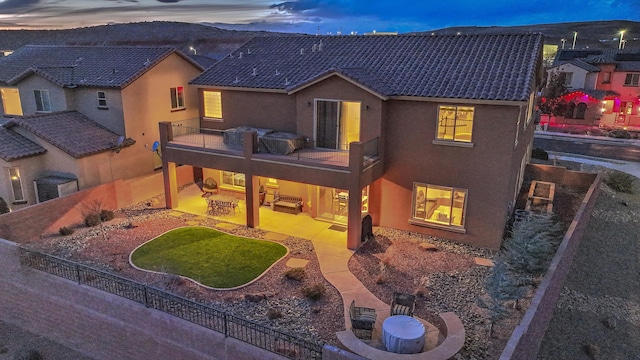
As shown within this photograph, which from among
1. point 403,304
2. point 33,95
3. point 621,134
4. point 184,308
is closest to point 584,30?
point 621,134

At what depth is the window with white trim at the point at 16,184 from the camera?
71.7ft

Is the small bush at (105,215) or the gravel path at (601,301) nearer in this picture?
the gravel path at (601,301)

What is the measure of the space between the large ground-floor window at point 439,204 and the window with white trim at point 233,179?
9.78m

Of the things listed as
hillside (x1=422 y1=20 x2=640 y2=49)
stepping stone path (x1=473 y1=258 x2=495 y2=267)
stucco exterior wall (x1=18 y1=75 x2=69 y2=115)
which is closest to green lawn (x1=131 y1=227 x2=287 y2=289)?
stepping stone path (x1=473 y1=258 x2=495 y2=267)

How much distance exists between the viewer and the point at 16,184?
2211cm

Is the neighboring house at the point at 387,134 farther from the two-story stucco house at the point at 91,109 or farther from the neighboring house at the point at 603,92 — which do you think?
the neighboring house at the point at 603,92

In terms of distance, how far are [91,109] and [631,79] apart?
54.0 meters

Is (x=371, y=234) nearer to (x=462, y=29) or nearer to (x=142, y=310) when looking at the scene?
(x=142, y=310)

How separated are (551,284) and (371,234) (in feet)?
24.7

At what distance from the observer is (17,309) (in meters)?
16.2

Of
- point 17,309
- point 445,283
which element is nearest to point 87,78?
point 17,309

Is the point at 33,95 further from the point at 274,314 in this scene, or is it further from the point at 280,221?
the point at 274,314

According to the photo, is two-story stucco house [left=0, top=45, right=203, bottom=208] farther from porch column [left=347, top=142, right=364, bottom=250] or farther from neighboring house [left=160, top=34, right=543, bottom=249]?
porch column [left=347, top=142, right=364, bottom=250]

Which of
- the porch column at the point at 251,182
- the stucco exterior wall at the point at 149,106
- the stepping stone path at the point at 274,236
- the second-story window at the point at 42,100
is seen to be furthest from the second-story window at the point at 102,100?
the stepping stone path at the point at 274,236
